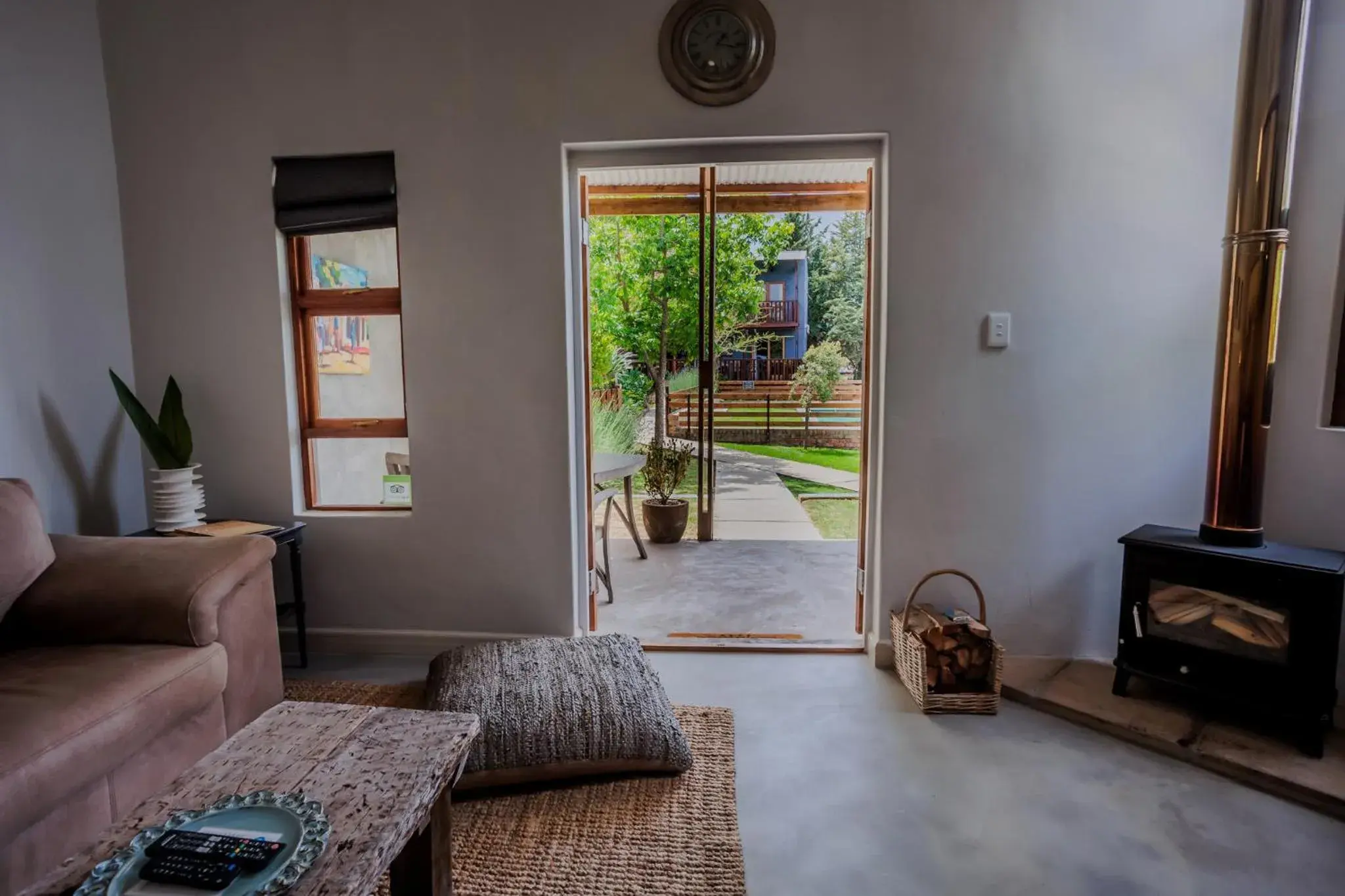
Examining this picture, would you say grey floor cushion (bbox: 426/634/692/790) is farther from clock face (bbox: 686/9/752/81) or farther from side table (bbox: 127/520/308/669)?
clock face (bbox: 686/9/752/81)

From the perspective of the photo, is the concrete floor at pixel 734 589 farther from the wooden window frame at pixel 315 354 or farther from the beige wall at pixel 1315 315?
the beige wall at pixel 1315 315

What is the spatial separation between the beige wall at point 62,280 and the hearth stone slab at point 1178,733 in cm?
326

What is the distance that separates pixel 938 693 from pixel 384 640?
6.64 feet

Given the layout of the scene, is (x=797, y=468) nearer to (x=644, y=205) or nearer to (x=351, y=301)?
(x=644, y=205)

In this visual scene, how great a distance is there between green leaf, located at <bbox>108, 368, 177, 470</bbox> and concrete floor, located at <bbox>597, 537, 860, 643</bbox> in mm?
1692

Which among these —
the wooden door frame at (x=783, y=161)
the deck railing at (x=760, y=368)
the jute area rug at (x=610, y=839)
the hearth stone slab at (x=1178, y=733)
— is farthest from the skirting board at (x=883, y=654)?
the deck railing at (x=760, y=368)

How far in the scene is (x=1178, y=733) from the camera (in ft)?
6.18

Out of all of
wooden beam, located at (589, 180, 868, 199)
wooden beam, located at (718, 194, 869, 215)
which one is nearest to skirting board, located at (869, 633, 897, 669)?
wooden beam, located at (718, 194, 869, 215)

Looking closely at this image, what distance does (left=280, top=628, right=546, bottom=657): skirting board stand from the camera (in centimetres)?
257

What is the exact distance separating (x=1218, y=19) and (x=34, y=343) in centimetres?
391

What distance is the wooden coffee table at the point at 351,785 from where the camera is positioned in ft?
2.92

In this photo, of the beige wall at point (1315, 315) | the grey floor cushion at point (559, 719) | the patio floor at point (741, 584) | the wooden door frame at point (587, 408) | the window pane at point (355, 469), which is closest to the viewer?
the grey floor cushion at point (559, 719)

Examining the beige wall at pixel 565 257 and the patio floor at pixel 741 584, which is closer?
the beige wall at pixel 565 257

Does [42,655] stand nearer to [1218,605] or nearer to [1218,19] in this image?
[1218,605]
